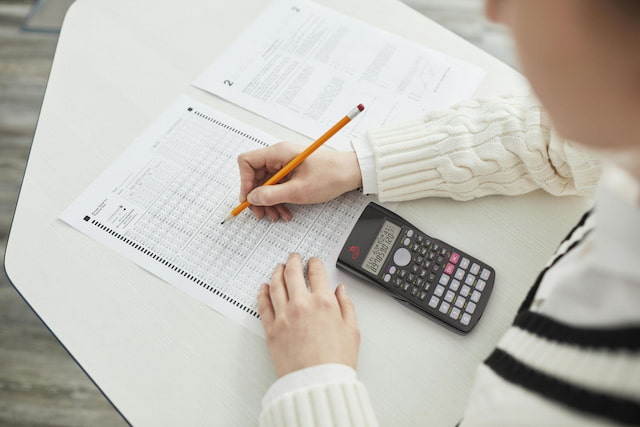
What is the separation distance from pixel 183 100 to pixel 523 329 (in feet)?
1.82

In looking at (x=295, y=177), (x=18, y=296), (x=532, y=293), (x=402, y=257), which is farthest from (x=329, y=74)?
(x=18, y=296)

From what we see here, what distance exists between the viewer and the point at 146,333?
54cm

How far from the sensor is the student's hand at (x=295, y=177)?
23.5 inches

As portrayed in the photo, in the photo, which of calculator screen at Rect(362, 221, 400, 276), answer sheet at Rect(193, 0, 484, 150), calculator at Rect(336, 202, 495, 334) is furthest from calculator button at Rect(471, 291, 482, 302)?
answer sheet at Rect(193, 0, 484, 150)

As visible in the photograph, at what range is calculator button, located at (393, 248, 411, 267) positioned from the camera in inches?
22.1

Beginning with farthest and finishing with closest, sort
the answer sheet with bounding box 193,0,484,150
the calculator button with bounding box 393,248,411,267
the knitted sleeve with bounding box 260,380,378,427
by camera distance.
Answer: the answer sheet with bounding box 193,0,484,150 < the calculator button with bounding box 393,248,411,267 < the knitted sleeve with bounding box 260,380,378,427

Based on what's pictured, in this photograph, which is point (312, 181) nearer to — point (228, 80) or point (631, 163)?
point (228, 80)

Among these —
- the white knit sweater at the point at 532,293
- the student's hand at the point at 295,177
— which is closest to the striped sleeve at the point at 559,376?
the white knit sweater at the point at 532,293

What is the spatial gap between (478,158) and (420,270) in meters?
0.17

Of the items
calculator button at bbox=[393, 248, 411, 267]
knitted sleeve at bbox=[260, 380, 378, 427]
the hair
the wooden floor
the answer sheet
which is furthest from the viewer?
the wooden floor

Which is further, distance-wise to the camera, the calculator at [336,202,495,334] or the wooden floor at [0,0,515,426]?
the wooden floor at [0,0,515,426]

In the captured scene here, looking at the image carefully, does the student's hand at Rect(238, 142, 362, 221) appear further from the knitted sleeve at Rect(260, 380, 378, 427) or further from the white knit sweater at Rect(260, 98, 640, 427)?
the knitted sleeve at Rect(260, 380, 378, 427)

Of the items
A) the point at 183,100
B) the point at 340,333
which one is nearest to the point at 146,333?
the point at 340,333

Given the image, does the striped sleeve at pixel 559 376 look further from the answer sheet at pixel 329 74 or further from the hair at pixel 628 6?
the answer sheet at pixel 329 74
